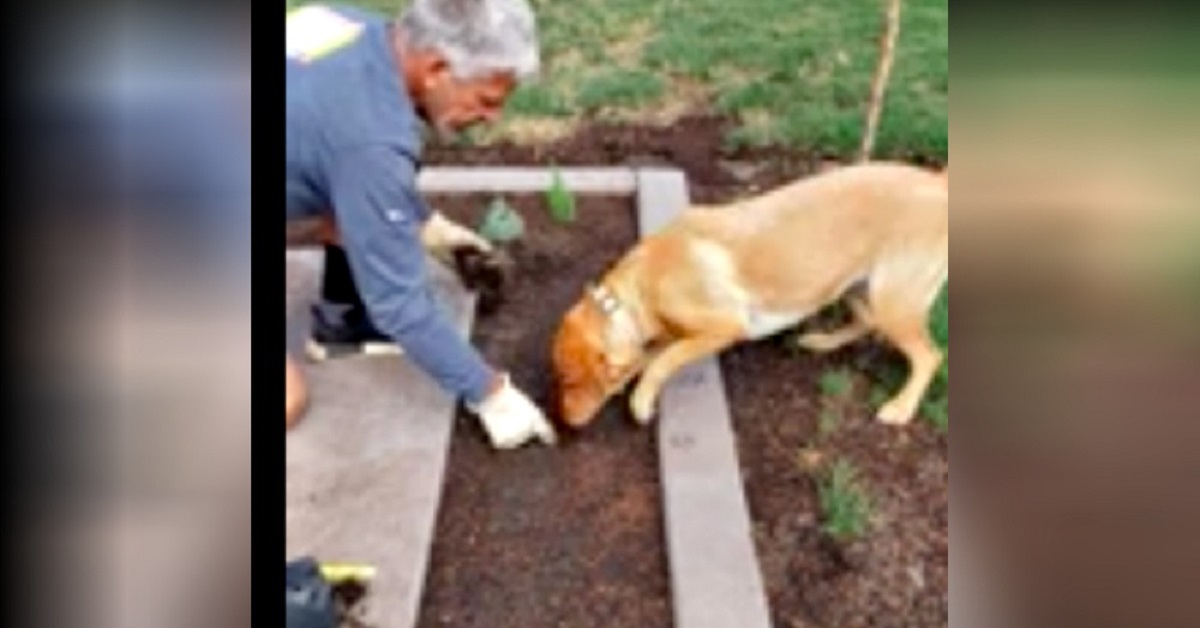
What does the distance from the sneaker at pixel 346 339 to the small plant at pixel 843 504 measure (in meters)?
1.08

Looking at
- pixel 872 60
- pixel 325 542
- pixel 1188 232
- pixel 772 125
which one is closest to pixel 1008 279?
pixel 1188 232

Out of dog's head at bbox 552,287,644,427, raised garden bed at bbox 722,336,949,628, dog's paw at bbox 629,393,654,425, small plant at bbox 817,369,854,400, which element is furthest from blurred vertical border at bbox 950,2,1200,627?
small plant at bbox 817,369,854,400

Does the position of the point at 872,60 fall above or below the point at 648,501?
above

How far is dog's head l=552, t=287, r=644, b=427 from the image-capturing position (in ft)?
10.5

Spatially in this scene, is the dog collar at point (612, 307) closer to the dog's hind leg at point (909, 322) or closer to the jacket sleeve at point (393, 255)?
the jacket sleeve at point (393, 255)

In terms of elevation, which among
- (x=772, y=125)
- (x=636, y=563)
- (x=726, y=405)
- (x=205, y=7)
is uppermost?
(x=205, y=7)

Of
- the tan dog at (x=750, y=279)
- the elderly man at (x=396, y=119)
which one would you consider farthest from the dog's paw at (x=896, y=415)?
the elderly man at (x=396, y=119)

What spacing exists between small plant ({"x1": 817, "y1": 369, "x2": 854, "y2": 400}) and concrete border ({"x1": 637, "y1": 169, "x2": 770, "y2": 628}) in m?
0.26

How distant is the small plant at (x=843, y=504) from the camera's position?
302cm

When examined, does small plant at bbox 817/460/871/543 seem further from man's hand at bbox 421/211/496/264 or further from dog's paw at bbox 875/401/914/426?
man's hand at bbox 421/211/496/264

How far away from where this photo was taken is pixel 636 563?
2.95m

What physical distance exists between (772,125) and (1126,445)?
13.9 feet

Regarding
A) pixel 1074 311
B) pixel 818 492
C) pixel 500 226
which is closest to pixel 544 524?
pixel 818 492

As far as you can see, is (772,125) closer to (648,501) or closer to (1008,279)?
(648,501)
